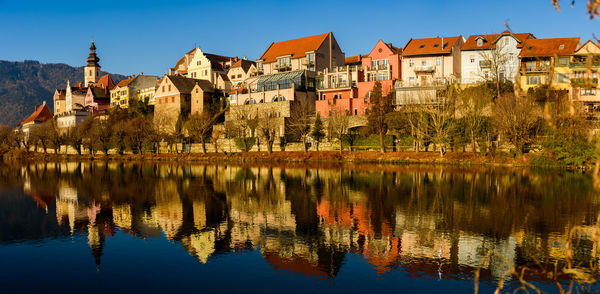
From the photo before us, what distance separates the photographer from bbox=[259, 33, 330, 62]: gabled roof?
78.5 meters

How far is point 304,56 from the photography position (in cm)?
7781

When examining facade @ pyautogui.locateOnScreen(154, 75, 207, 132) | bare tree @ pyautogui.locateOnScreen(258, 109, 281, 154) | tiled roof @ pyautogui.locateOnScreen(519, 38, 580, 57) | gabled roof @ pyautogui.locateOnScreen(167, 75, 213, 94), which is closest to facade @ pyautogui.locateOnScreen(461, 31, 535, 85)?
tiled roof @ pyautogui.locateOnScreen(519, 38, 580, 57)

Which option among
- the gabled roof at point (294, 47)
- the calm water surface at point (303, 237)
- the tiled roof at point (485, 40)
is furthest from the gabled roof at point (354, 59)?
the calm water surface at point (303, 237)

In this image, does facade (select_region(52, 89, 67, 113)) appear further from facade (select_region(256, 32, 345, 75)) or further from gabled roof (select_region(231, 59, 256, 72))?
facade (select_region(256, 32, 345, 75))

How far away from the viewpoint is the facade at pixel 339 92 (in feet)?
218

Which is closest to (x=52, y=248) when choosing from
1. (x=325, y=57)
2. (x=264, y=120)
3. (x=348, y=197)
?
(x=348, y=197)

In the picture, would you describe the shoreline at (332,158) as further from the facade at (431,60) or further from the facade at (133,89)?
the facade at (133,89)

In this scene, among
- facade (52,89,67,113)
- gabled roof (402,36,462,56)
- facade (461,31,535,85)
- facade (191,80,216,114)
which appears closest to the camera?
facade (461,31,535,85)

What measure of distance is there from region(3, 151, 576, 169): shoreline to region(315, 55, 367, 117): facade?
8517mm

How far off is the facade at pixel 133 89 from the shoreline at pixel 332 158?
2341cm

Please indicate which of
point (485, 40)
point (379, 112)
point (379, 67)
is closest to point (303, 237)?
point (379, 112)

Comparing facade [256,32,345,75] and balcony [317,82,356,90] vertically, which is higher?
facade [256,32,345,75]

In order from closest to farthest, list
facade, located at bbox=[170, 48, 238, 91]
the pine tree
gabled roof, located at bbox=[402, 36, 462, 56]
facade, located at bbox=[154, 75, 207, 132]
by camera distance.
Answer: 1. the pine tree
2. gabled roof, located at bbox=[402, 36, 462, 56]
3. facade, located at bbox=[154, 75, 207, 132]
4. facade, located at bbox=[170, 48, 238, 91]

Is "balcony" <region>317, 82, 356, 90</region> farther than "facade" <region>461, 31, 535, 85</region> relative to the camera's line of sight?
Yes
